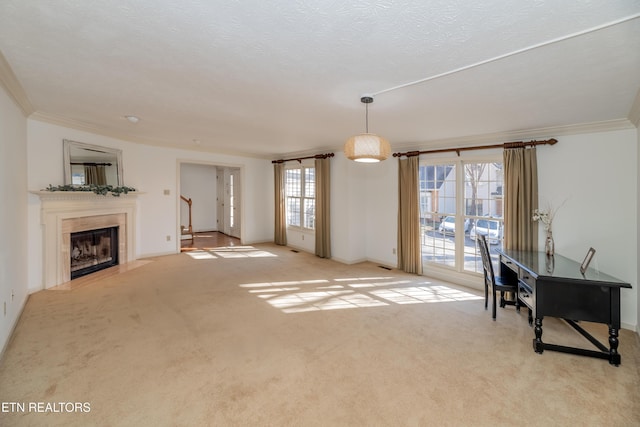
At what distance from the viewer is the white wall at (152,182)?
393 cm

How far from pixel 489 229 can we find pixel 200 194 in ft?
28.4

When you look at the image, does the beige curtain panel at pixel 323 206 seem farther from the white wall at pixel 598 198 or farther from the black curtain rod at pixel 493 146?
the white wall at pixel 598 198

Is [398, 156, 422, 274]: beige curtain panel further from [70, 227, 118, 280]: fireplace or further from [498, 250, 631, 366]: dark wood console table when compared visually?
[70, 227, 118, 280]: fireplace

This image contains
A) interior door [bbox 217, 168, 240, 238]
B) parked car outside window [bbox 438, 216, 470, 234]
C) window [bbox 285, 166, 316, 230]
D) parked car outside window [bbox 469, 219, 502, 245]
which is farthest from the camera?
interior door [bbox 217, 168, 240, 238]

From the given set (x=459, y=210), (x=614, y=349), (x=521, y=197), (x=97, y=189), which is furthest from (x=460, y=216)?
(x=97, y=189)

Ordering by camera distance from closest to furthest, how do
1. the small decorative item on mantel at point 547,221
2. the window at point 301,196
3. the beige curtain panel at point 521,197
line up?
the small decorative item on mantel at point 547,221 → the beige curtain panel at point 521,197 → the window at point 301,196

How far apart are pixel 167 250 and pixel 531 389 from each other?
257 inches

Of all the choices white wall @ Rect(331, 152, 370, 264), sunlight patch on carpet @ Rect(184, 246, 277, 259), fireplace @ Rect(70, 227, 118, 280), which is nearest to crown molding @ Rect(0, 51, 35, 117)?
fireplace @ Rect(70, 227, 118, 280)

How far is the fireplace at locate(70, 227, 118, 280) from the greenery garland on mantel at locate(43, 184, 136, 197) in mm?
729

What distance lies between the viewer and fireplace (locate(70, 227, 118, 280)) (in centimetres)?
468

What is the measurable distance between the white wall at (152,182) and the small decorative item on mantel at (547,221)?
19.8 ft

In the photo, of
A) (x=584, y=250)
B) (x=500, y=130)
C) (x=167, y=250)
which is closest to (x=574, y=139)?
(x=500, y=130)

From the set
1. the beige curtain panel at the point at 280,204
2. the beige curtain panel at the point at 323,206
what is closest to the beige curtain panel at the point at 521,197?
the beige curtain panel at the point at 323,206

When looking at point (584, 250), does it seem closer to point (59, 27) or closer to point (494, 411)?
point (494, 411)
